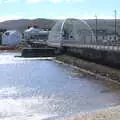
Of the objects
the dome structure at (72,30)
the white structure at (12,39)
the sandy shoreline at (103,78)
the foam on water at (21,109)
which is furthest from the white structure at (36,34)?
the foam on water at (21,109)

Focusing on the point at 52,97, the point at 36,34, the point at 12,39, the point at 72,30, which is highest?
the point at 52,97

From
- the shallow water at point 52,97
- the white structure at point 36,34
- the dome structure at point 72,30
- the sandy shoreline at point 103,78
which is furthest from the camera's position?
the white structure at point 36,34

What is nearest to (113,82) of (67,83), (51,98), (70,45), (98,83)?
(98,83)

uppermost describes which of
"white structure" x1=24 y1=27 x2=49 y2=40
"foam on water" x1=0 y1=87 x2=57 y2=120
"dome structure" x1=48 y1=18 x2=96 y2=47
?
"foam on water" x1=0 y1=87 x2=57 y2=120

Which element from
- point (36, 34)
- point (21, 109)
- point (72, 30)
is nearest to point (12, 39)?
point (36, 34)

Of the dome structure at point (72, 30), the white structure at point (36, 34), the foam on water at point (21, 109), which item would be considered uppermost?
the foam on water at point (21, 109)

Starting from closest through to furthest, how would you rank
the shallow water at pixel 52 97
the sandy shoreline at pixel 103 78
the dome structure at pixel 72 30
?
1. the sandy shoreline at pixel 103 78
2. the shallow water at pixel 52 97
3. the dome structure at pixel 72 30

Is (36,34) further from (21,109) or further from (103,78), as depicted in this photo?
(21,109)

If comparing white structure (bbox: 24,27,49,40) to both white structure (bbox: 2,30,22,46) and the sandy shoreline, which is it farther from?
the sandy shoreline

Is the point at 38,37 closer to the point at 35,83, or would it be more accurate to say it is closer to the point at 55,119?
the point at 35,83

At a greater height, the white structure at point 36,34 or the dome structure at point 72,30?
the dome structure at point 72,30

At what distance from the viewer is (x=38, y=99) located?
92.5 feet

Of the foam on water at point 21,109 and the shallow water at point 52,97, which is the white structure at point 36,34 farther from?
the foam on water at point 21,109

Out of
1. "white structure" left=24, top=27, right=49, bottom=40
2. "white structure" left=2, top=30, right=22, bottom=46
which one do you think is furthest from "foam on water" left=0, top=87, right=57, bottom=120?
"white structure" left=24, top=27, right=49, bottom=40
